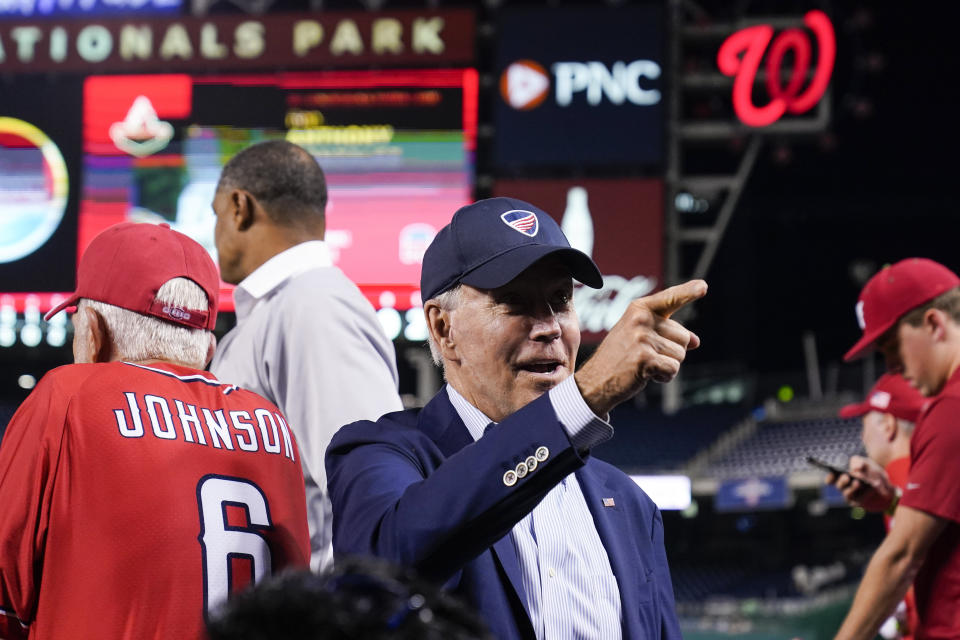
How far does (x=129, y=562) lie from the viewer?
2.00 m

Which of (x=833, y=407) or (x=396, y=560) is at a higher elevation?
(x=396, y=560)

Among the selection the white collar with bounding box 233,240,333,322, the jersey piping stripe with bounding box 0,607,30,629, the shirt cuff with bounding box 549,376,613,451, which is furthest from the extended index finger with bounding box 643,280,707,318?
the white collar with bounding box 233,240,333,322

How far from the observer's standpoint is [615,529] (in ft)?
6.24

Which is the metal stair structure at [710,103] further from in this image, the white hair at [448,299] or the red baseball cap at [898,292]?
the white hair at [448,299]

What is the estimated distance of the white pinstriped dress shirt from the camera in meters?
1.74

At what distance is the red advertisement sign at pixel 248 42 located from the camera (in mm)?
13055

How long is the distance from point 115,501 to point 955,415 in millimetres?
2092

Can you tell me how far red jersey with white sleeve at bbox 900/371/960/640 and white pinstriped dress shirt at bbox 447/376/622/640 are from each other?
1427mm

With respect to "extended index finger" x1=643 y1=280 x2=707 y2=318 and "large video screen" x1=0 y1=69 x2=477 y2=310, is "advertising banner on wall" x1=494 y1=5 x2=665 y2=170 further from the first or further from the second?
"extended index finger" x1=643 y1=280 x2=707 y2=318

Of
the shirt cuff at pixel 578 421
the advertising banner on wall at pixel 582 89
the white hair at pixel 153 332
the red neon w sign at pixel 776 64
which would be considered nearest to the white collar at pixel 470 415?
the shirt cuff at pixel 578 421

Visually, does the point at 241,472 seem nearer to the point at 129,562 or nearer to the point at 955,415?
the point at 129,562

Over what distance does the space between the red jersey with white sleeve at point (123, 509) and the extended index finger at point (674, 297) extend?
996 millimetres

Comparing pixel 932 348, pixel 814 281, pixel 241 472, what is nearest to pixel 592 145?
pixel 932 348

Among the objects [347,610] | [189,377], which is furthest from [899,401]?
[347,610]
